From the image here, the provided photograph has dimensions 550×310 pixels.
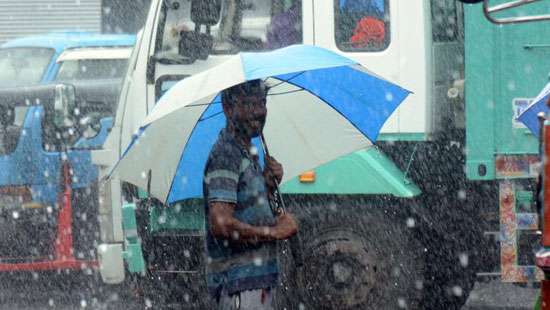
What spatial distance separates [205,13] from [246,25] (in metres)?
0.55

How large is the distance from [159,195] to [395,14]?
271 centimetres

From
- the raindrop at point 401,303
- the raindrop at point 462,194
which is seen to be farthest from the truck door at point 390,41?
the raindrop at point 401,303

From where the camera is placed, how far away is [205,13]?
690 centimetres

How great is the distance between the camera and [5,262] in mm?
9914

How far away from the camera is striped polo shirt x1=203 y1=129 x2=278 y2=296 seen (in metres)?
4.63

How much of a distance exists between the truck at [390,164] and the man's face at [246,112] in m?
2.30

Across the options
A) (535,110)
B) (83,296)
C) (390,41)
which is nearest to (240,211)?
(535,110)

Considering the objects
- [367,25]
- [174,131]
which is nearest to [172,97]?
[174,131]

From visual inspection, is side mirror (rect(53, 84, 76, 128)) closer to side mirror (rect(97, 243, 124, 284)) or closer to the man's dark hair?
side mirror (rect(97, 243, 124, 284))

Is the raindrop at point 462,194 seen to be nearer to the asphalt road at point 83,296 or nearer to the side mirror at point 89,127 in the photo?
the asphalt road at point 83,296

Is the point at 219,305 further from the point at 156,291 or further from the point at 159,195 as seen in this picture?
the point at 156,291

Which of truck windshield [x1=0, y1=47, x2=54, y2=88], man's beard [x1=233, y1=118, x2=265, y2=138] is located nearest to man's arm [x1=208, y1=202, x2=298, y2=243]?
man's beard [x1=233, y1=118, x2=265, y2=138]

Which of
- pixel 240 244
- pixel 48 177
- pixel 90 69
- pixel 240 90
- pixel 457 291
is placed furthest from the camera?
pixel 90 69

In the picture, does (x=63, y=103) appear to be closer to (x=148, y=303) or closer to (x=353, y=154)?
(x=148, y=303)
